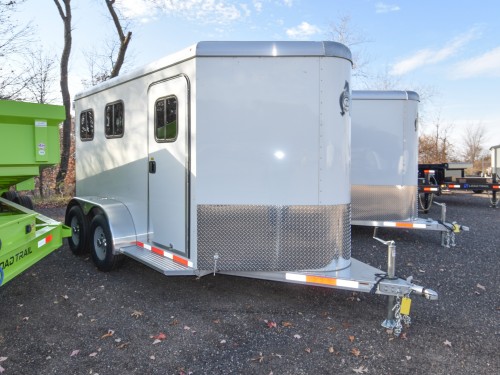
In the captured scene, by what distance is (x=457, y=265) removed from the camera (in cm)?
590

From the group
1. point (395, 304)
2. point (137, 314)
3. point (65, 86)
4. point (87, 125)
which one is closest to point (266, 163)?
point (395, 304)

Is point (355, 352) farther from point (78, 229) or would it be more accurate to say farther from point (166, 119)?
point (78, 229)

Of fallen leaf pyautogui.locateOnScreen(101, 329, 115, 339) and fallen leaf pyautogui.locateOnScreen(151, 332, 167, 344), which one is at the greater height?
fallen leaf pyautogui.locateOnScreen(101, 329, 115, 339)

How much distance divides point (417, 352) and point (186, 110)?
Result: 9.97 feet

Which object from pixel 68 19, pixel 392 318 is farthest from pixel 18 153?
pixel 68 19

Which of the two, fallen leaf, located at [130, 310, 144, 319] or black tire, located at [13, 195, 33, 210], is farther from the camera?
black tire, located at [13, 195, 33, 210]

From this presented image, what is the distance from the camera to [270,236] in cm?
384

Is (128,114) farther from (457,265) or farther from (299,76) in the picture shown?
(457,265)

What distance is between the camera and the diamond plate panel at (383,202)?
6961 mm

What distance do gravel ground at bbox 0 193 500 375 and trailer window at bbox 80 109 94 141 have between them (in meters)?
2.02

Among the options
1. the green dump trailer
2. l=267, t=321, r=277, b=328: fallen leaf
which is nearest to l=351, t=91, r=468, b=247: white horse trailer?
l=267, t=321, r=277, b=328: fallen leaf

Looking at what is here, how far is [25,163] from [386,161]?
550cm

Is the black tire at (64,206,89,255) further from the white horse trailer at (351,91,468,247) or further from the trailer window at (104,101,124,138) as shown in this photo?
the white horse trailer at (351,91,468,247)

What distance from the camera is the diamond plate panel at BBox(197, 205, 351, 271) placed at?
3.81m
